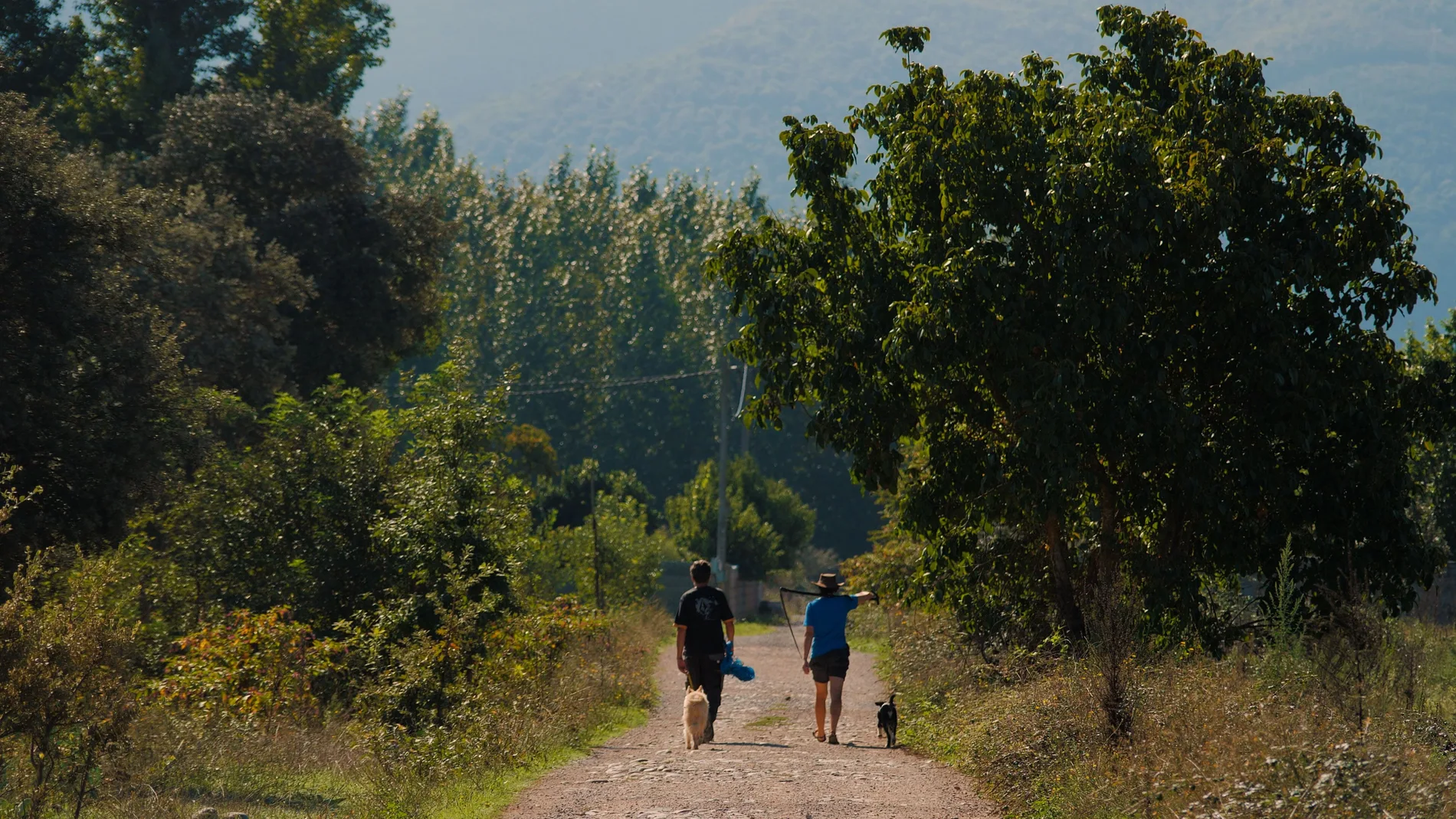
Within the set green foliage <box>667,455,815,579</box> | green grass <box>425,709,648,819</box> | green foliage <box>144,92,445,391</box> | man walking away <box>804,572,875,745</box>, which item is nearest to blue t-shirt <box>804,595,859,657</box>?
man walking away <box>804,572,875,745</box>

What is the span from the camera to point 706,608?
12789mm

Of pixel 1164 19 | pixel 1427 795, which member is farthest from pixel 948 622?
pixel 1427 795

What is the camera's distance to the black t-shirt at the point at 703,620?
1279 centimetres

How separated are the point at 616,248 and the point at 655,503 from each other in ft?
47.0

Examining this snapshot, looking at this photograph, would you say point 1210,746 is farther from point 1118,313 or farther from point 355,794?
point 355,794

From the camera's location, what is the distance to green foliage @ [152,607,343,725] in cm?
1442

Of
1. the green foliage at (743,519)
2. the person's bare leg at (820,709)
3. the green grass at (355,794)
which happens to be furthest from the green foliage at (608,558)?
the green grass at (355,794)

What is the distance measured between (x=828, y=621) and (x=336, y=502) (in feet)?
27.1

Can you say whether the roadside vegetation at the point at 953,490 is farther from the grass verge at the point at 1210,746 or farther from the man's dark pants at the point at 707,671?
the man's dark pants at the point at 707,671

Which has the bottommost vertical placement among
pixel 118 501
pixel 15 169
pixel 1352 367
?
pixel 118 501

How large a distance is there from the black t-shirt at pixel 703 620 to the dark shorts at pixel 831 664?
0.96 m

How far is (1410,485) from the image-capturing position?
39.4 feet

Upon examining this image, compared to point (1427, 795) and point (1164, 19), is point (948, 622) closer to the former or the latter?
point (1164, 19)

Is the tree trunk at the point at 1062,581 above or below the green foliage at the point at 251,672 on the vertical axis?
above
